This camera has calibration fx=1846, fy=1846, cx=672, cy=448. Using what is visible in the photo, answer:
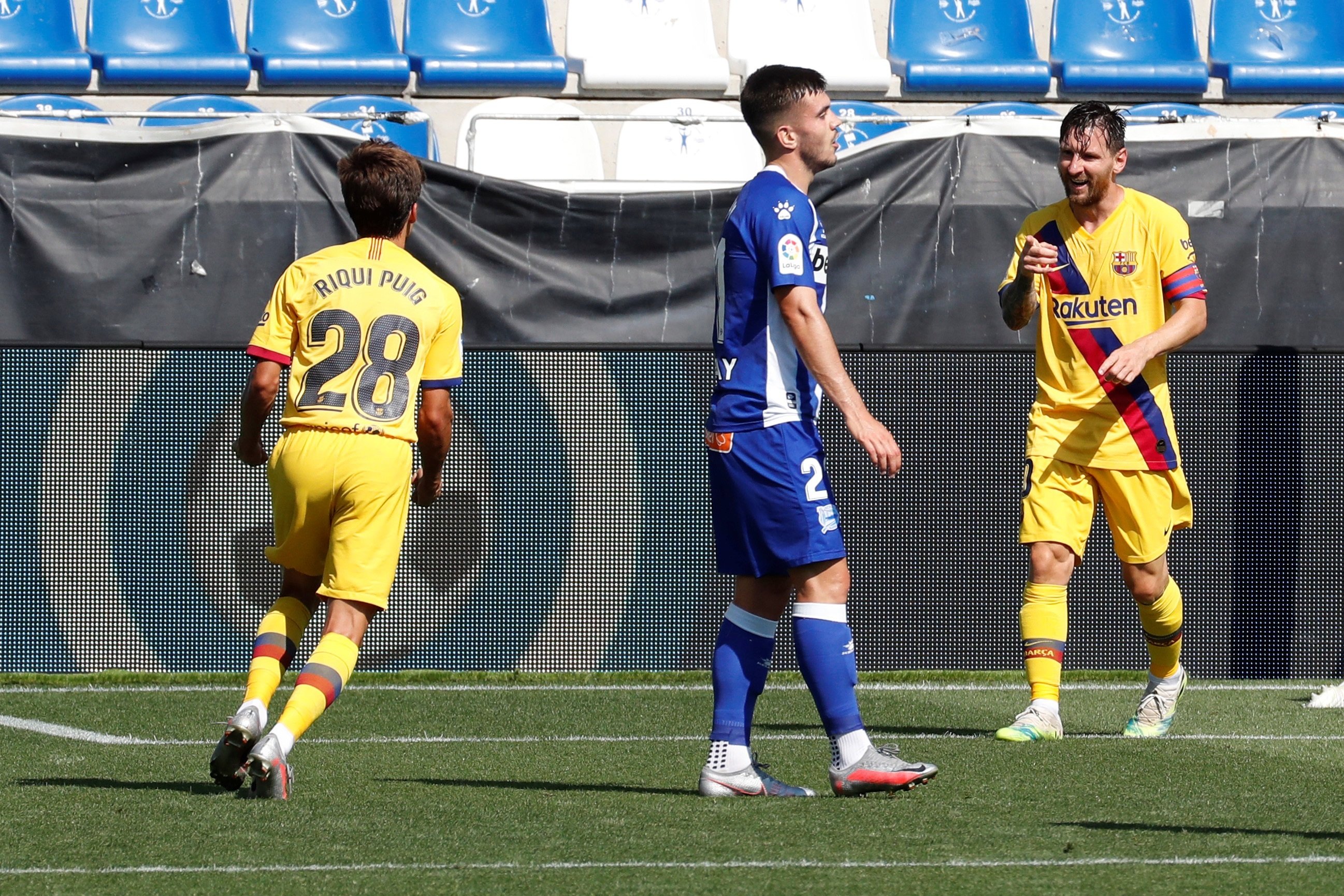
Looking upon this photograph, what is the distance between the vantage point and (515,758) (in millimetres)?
5613

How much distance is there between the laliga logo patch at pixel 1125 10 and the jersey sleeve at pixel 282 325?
10.3 metres

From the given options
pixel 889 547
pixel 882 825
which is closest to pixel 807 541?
pixel 882 825

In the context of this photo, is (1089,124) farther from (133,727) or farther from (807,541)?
(133,727)

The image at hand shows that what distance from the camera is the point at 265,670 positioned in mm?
4754

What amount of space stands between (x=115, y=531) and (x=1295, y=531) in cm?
513

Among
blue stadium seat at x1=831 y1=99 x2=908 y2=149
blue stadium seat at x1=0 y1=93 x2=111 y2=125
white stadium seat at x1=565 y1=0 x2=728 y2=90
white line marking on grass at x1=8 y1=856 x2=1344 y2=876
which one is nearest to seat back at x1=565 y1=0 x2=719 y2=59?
white stadium seat at x1=565 y1=0 x2=728 y2=90

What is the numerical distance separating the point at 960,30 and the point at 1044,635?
330 inches

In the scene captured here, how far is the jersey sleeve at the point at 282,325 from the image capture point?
15.8 ft

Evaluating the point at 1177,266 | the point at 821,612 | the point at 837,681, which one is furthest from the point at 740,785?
the point at 1177,266

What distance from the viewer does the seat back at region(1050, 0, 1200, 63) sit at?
13.6 meters

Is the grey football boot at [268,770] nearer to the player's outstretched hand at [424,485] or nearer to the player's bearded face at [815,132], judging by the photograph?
the player's outstretched hand at [424,485]

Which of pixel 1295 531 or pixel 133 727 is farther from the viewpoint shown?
pixel 1295 531

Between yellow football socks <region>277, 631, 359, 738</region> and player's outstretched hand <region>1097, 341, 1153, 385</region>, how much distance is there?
2.46 meters

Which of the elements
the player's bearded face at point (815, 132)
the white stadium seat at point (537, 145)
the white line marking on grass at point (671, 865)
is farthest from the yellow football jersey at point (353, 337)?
the white stadium seat at point (537, 145)
